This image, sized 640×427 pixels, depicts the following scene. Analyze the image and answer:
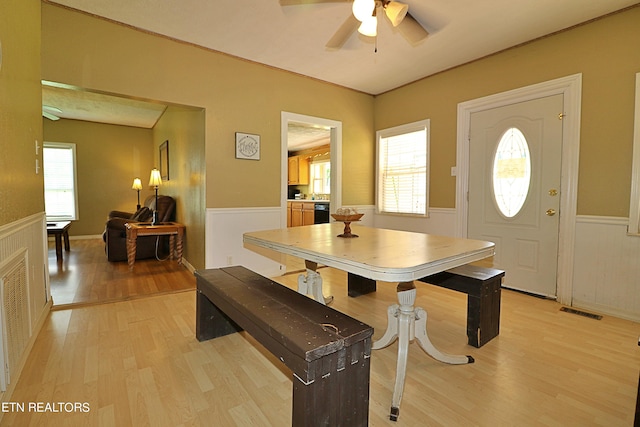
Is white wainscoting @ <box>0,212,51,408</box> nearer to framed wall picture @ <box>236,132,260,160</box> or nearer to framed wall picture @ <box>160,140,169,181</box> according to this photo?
framed wall picture @ <box>236,132,260,160</box>

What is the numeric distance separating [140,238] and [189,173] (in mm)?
1350

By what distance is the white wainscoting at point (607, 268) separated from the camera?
2.50 m

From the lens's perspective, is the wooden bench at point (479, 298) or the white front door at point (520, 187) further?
the white front door at point (520, 187)

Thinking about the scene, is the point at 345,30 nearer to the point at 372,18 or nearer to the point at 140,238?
the point at 372,18

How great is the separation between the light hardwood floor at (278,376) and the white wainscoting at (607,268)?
0.49 feet

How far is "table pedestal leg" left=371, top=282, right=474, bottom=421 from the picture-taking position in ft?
4.97

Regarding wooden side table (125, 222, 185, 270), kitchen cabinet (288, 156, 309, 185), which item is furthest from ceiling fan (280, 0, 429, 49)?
kitchen cabinet (288, 156, 309, 185)

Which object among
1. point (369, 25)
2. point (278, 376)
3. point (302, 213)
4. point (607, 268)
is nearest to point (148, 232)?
point (278, 376)

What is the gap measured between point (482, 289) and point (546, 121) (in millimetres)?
1963

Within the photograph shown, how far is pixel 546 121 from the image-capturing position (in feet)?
9.57

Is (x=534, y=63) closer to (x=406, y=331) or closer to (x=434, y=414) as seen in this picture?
(x=406, y=331)

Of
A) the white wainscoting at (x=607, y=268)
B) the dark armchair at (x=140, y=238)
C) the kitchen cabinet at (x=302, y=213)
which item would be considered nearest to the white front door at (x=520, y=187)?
the white wainscoting at (x=607, y=268)

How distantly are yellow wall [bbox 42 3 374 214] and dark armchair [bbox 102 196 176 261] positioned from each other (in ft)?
5.81

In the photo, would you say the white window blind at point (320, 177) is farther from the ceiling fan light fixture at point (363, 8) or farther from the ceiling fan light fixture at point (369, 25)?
the ceiling fan light fixture at point (363, 8)
